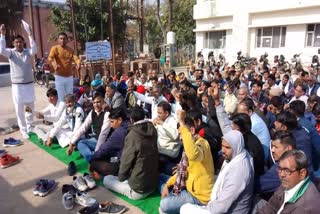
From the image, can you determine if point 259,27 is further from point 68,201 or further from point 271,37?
point 68,201

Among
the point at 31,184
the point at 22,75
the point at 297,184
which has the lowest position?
the point at 31,184

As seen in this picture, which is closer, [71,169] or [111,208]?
[111,208]

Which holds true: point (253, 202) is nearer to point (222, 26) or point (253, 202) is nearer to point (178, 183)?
point (178, 183)

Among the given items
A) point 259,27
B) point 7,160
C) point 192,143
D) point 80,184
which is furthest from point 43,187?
point 259,27

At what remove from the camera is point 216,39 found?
2184 cm

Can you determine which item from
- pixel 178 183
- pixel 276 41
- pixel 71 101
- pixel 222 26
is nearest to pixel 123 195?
pixel 178 183

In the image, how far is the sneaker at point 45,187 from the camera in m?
3.68

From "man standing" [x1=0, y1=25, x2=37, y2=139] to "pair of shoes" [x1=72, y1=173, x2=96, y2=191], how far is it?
2.55 meters

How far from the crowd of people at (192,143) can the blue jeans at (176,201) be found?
0.01 m

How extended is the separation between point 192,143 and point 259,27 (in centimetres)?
1807

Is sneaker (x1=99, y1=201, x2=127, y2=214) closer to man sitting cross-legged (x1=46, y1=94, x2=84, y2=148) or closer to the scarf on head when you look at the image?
the scarf on head

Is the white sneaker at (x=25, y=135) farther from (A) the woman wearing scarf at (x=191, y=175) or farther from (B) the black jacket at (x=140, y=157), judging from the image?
(A) the woman wearing scarf at (x=191, y=175)

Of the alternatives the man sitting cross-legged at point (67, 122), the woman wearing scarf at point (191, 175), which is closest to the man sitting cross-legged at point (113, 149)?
the woman wearing scarf at point (191, 175)

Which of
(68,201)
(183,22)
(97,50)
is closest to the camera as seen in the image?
(68,201)
